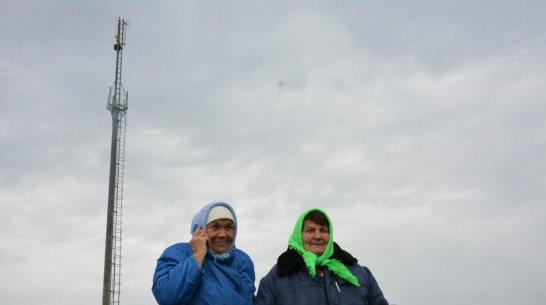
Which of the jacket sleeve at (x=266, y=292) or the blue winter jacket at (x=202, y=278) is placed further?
the jacket sleeve at (x=266, y=292)

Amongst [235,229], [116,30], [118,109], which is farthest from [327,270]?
[116,30]

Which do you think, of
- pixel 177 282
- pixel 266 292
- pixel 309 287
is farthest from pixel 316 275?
pixel 177 282

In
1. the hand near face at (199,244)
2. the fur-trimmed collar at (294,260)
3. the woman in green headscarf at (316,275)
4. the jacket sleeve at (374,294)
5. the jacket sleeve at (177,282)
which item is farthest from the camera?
the jacket sleeve at (374,294)

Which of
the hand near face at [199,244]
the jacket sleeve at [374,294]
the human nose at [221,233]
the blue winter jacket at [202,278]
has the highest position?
the human nose at [221,233]

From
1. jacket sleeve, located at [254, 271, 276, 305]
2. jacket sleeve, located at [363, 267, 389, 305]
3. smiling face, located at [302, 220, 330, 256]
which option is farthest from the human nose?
jacket sleeve, located at [363, 267, 389, 305]

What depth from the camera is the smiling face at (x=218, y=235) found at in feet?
15.0

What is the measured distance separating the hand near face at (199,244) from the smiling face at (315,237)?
2.91ft

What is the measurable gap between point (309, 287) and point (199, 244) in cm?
102

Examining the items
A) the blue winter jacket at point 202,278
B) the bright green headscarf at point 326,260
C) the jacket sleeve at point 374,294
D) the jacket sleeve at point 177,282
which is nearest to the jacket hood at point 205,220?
the blue winter jacket at point 202,278

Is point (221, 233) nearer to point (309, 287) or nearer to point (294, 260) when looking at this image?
point (294, 260)

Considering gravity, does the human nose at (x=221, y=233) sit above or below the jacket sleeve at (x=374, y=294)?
above

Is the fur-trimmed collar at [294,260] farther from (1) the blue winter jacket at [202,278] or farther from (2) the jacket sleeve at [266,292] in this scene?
(1) the blue winter jacket at [202,278]

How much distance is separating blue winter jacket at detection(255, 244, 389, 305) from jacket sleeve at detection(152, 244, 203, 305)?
2.20 ft

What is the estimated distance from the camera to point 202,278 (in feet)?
14.1
